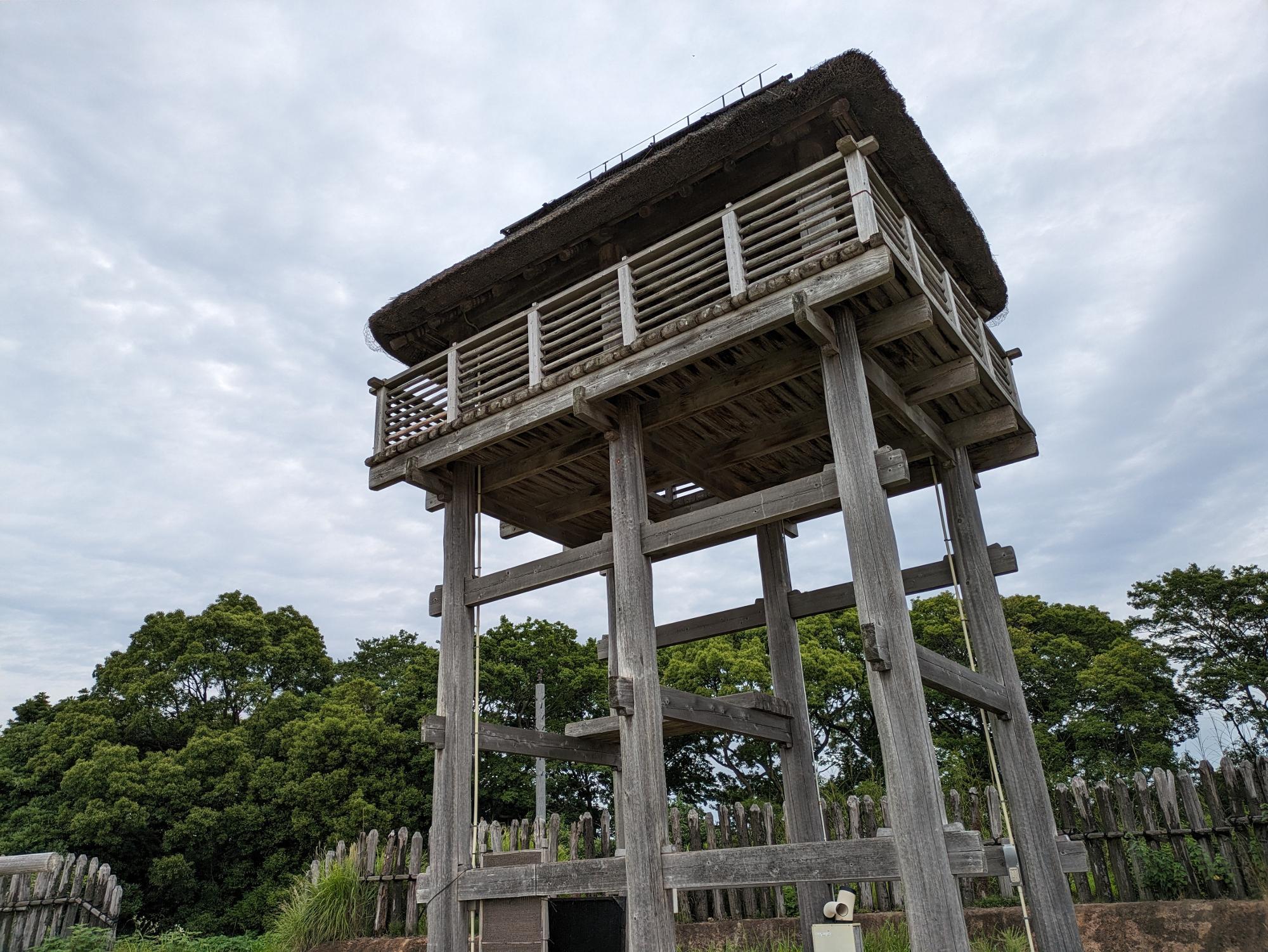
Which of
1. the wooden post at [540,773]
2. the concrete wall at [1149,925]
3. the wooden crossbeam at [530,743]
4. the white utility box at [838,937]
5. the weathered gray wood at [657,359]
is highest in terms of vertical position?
the weathered gray wood at [657,359]

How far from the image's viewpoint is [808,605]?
950 cm

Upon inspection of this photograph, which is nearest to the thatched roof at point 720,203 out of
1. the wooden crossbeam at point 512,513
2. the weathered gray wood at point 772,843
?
the wooden crossbeam at point 512,513

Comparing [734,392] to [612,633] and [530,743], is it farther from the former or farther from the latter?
[530,743]

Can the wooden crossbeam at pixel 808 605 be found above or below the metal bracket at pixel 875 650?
above

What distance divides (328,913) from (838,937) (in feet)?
30.6

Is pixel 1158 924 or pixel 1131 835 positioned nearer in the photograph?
pixel 1158 924

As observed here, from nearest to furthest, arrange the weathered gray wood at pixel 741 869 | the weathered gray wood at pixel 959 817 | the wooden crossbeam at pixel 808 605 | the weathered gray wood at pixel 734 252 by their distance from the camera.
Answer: the weathered gray wood at pixel 741 869, the weathered gray wood at pixel 734 252, the wooden crossbeam at pixel 808 605, the weathered gray wood at pixel 959 817

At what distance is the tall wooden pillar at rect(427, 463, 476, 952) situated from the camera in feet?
26.0

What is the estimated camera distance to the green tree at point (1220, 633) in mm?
22109

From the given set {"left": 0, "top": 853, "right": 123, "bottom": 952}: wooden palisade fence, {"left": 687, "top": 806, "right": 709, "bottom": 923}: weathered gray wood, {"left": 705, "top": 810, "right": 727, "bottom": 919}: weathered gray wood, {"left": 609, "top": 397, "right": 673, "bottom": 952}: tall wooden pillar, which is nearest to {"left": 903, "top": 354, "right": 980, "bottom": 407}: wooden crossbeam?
{"left": 609, "top": 397, "right": 673, "bottom": 952}: tall wooden pillar

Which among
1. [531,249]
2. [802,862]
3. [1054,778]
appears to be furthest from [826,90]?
[1054,778]

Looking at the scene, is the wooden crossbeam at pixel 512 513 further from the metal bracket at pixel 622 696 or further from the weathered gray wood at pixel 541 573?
the metal bracket at pixel 622 696

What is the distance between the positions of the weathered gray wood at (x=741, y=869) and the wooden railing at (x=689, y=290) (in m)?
4.32

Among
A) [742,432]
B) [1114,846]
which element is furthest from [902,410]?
[1114,846]
